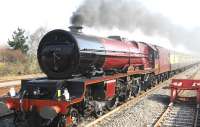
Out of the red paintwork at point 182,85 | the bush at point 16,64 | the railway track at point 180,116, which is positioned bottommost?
the railway track at point 180,116

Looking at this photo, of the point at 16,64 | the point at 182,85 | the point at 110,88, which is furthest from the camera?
the point at 16,64

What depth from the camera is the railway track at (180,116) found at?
34.9 feet

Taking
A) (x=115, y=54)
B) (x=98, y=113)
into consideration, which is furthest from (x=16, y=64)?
(x=98, y=113)

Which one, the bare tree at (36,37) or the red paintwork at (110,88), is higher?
the bare tree at (36,37)

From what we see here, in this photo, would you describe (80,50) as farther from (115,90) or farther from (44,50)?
(115,90)

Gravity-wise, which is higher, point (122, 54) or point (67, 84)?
point (122, 54)

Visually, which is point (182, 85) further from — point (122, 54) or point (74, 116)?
point (74, 116)

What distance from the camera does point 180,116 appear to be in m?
11.9

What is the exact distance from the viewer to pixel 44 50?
10422 mm

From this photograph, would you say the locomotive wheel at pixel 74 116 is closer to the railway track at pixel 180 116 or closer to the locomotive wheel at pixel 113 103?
the railway track at pixel 180 116

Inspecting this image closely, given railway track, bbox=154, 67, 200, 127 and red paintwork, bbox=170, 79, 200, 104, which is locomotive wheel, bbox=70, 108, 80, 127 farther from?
red paintwork, bbox=170, 79, 200, 104

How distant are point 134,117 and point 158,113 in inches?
60.0

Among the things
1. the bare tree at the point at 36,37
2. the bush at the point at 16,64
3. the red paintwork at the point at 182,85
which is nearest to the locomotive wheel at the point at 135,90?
the red paintwork at the point at 182,85

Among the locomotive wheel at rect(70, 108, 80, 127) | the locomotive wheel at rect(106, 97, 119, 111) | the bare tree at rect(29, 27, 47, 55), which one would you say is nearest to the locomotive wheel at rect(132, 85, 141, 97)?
the locomotive wheel at rect(106, 97, 119, 111)
